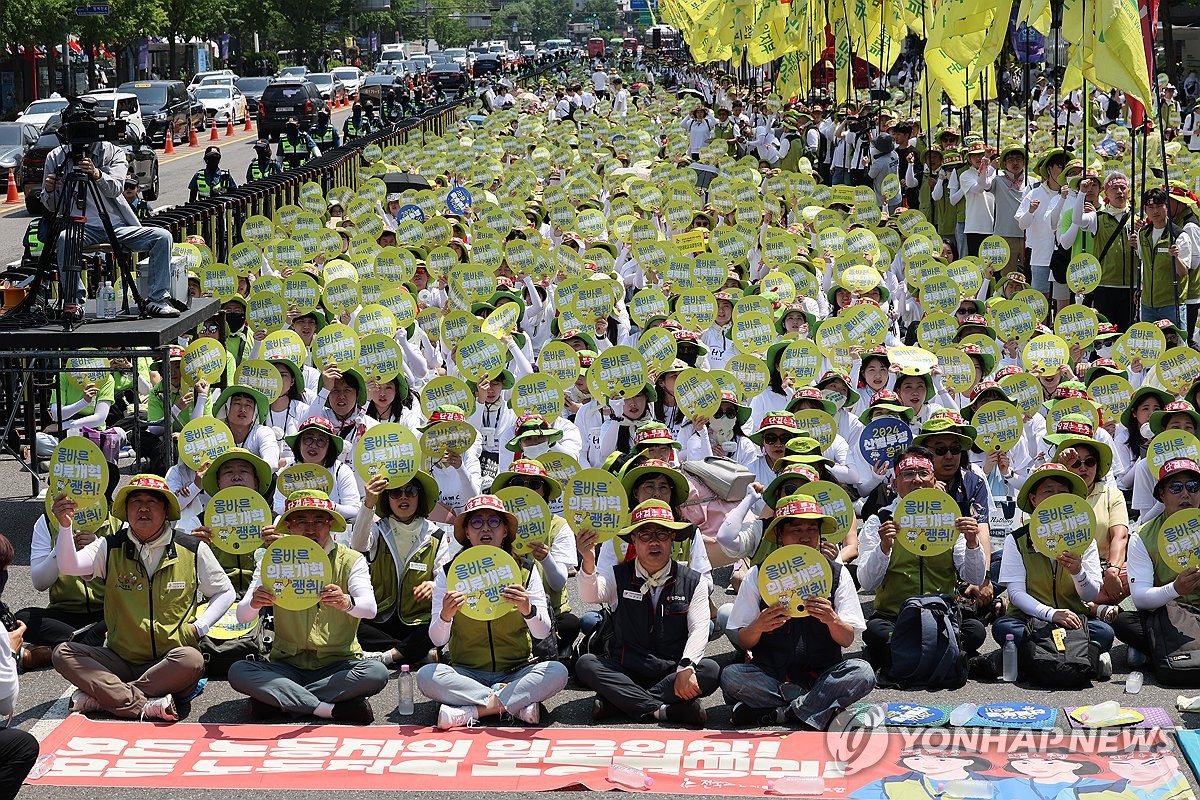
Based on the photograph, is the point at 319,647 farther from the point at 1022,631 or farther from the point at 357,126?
the point at 357,126

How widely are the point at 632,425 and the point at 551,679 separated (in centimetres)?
302

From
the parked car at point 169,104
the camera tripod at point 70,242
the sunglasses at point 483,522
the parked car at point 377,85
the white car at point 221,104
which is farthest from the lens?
the parked car at point 377,85

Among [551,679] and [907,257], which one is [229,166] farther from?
[551,679]

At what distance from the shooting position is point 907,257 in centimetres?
1580

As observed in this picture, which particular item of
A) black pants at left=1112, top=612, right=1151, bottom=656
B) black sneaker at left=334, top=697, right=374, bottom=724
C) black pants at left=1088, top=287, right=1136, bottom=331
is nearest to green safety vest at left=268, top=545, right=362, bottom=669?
black sneaker at left=334, top=697, right=374, bottom=724

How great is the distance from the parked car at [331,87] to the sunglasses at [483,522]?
5387cm

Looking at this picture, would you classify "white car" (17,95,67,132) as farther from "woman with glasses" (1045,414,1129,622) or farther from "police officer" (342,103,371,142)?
"woman with glasses" (1045,414,1129,622)

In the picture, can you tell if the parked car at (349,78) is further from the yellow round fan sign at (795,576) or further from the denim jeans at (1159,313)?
the yellow round fan sign at (795,576)

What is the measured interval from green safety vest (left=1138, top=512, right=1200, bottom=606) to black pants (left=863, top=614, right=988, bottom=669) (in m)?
0.95

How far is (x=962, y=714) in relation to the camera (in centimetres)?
841

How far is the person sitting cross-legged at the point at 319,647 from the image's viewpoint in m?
8.49

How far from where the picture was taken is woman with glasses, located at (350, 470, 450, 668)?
30.6 feet

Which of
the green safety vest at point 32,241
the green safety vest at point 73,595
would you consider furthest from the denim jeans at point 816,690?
the green safety vest at point 32,241

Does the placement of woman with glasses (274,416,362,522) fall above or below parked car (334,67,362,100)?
below
